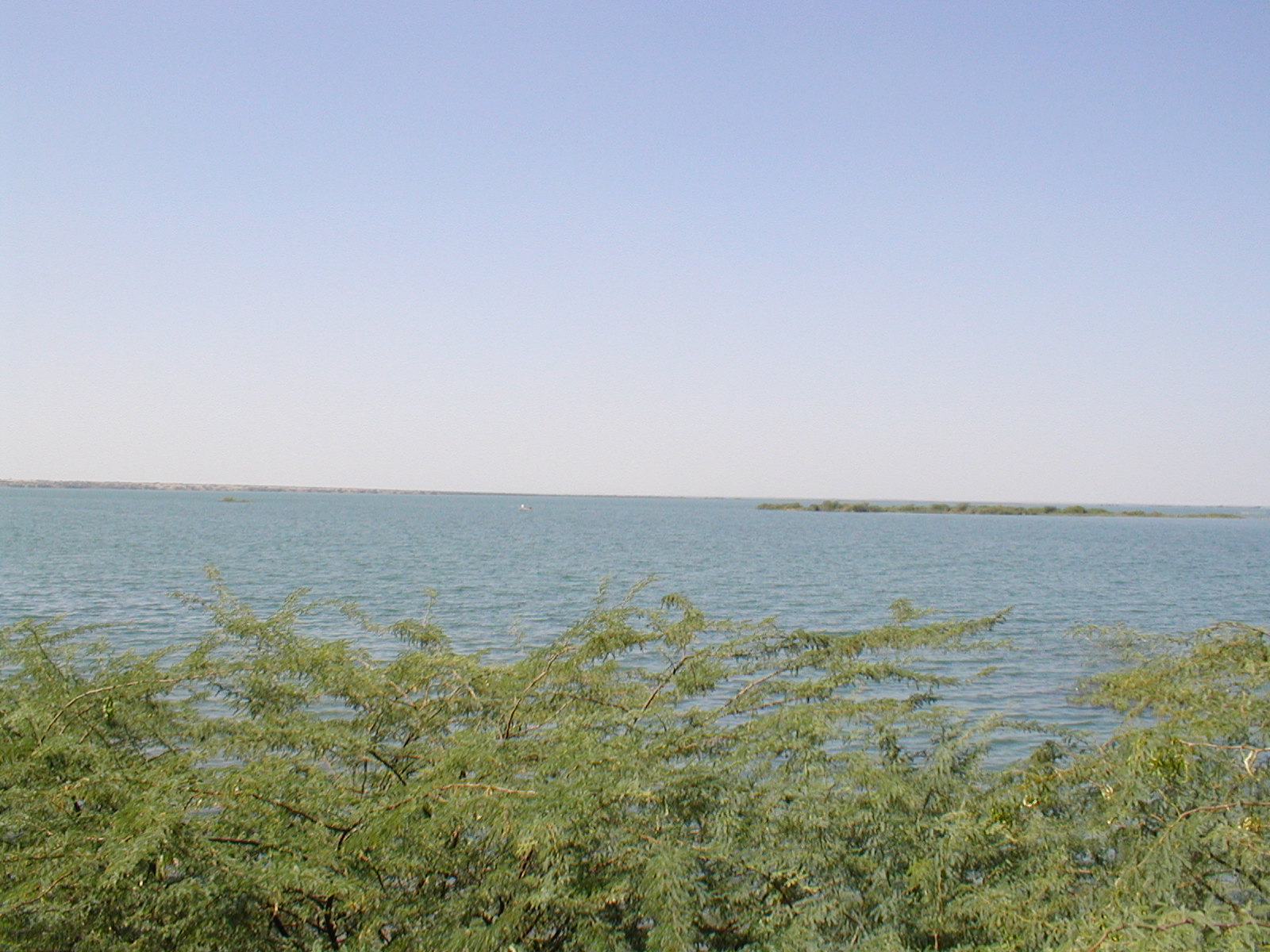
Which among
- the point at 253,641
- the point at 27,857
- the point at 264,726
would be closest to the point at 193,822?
the point at 27,857

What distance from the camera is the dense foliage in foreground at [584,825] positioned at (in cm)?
383

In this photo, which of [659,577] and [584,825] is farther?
[659,577]

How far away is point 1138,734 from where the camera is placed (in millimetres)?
4781

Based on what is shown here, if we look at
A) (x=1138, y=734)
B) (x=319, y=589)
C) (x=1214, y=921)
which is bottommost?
(x=319, y=589)

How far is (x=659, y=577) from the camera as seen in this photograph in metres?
9.64

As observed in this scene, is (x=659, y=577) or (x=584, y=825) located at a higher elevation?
(x=659, y=577)

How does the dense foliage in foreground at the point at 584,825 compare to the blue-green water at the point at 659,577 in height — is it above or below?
above

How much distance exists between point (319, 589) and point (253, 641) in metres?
23.0

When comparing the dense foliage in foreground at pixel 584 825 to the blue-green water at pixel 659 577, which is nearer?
the dense foliage in foreground at pixel 584 825

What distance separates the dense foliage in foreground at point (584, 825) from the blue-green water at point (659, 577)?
3338mm

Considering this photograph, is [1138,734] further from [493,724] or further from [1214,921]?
[493,724]

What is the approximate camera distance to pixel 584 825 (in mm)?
4328

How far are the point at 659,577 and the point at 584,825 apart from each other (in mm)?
5365

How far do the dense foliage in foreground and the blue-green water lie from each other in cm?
334
